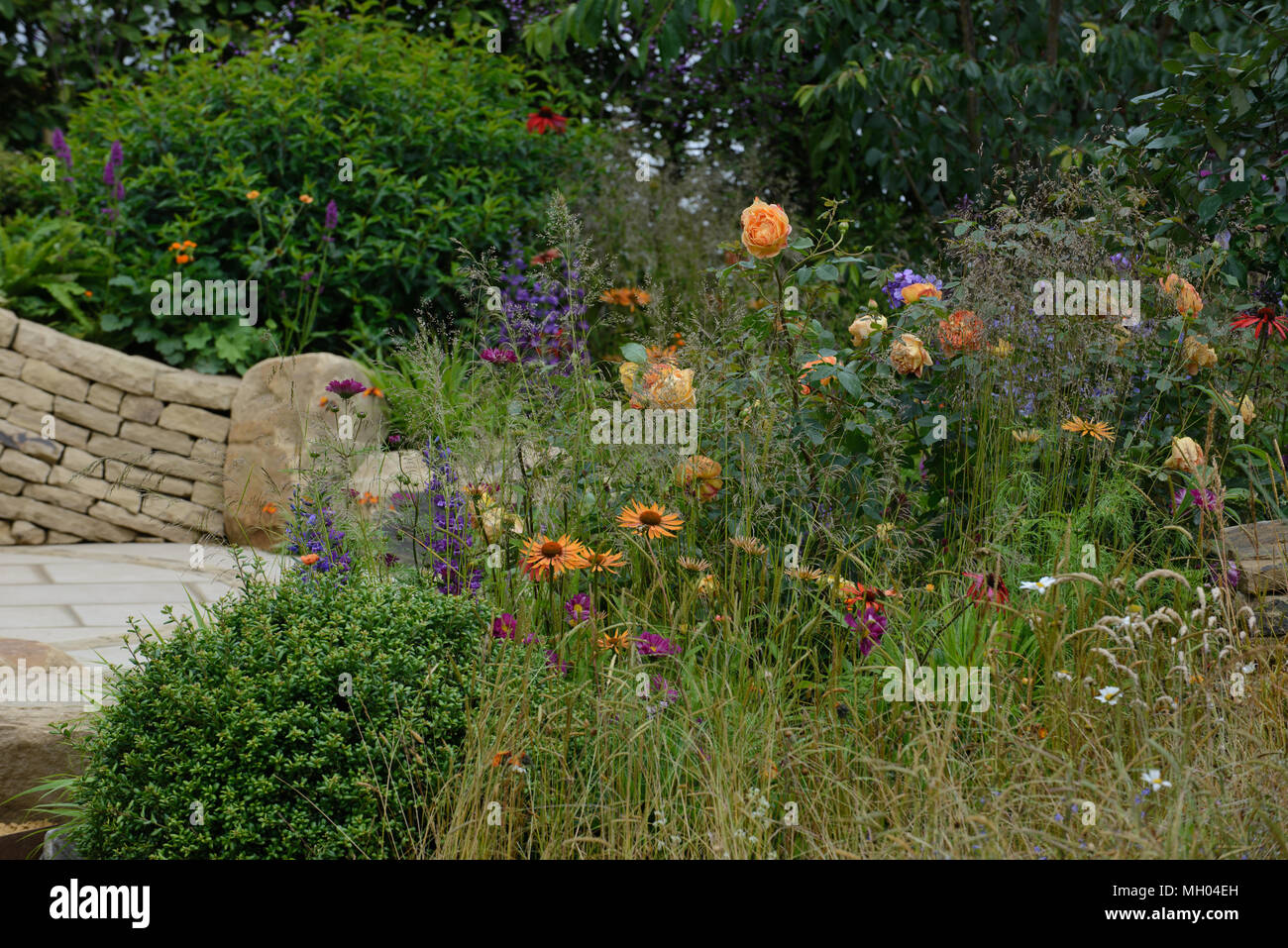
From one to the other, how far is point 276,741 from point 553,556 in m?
0.67

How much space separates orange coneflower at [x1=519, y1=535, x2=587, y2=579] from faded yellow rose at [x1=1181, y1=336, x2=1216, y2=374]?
1875 millimetres

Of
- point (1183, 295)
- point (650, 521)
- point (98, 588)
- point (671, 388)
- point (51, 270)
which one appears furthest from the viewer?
point (51, 270)

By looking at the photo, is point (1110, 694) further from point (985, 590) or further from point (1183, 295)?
point (1183, 295)

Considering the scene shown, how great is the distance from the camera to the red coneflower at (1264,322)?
3.10m

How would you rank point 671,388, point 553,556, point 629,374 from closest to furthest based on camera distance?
1. point 553,556
2. point 671,388
3. point 629,374

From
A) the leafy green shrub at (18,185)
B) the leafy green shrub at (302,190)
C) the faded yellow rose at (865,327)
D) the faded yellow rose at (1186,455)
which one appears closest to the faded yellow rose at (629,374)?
the faded yellow rose at (865,327)

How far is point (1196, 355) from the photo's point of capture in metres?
3.20

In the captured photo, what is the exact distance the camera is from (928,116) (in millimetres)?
6332

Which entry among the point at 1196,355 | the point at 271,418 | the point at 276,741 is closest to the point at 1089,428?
the point at 1196,355
